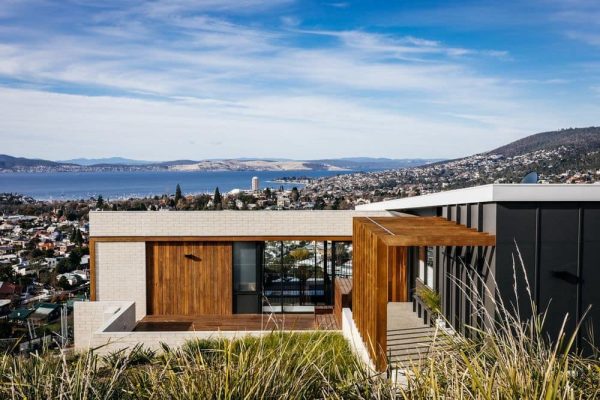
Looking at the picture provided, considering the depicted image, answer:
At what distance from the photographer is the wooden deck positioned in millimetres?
11086

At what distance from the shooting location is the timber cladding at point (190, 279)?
12516 mm

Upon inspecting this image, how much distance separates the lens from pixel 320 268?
13.2 metres

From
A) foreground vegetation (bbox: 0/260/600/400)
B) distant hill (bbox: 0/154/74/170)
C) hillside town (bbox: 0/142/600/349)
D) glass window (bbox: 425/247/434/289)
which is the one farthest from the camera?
distant hill (bbox: 0/154/74/170)

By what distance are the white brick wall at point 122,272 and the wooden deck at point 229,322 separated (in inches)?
25.0

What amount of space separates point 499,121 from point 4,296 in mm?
42221

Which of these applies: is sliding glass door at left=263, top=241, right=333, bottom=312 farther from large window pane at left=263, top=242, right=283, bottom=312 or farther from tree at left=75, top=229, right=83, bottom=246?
tree at left=75, top=229, right=83, bottom=246

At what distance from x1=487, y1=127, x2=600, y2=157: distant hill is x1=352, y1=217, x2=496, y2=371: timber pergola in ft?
105

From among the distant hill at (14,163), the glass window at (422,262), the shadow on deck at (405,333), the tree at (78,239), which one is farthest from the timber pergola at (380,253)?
the distant hill at (14,163)

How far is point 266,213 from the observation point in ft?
41.2

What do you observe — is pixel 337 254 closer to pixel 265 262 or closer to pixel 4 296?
pixel 265 262

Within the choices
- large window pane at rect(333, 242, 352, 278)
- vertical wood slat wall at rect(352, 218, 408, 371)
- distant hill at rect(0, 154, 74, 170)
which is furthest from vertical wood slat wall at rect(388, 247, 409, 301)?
distant hill at rect(0, 154, 74, 170)

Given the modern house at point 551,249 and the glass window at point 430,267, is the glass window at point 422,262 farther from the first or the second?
the modern house at point 551,249

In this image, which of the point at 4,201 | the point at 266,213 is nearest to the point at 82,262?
the point at 266,213

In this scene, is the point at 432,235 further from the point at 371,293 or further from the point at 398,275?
the point at 398,275
